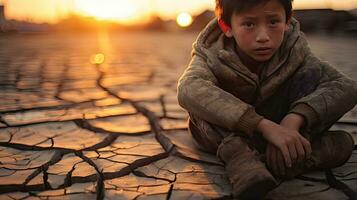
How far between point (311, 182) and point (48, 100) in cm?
238

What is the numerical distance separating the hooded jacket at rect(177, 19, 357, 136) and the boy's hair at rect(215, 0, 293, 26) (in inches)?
4.0

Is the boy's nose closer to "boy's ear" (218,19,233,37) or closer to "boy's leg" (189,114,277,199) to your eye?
"boy's ear" (218,19,233,37)

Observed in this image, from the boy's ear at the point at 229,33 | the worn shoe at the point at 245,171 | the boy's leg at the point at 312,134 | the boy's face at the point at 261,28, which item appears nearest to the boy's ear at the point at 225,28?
the boy's ear at the point at 229,33

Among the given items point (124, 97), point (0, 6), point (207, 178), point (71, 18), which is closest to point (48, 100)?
point (124, 97)

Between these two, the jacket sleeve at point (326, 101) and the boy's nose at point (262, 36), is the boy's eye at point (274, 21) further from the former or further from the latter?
the jacket sleeve at point (326, 101)

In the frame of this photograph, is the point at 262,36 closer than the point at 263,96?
Yes

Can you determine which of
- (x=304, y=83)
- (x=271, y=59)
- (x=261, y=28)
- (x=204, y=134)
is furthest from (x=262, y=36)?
(x=204, y=134)

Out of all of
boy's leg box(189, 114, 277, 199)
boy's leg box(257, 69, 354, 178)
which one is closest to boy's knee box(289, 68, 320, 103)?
boy's leg box(257, 69, 354, 178)

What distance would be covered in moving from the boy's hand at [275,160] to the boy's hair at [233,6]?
595 millimetres

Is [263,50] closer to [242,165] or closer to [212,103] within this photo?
[212,103]

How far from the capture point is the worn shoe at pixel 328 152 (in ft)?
5.52

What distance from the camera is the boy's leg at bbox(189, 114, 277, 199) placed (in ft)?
4.48

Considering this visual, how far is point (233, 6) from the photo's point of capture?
1.76 m

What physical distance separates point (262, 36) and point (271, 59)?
20 cm
